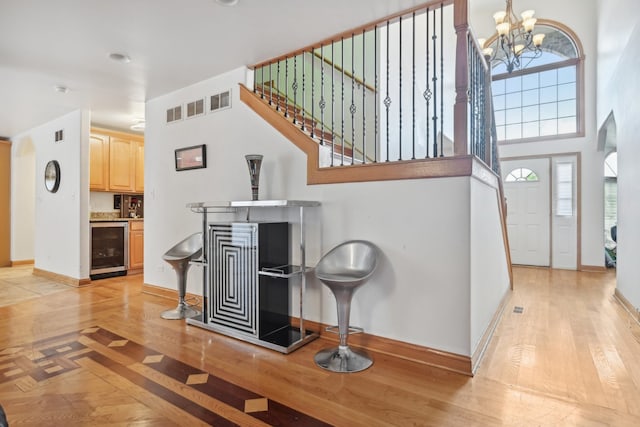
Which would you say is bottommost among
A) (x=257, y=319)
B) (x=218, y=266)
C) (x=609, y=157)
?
(x=257, y=319)

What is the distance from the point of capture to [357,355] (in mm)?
2502

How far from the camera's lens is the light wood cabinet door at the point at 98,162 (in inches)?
218

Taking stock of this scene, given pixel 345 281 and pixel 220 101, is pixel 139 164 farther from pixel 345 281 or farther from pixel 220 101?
pixel 345 281

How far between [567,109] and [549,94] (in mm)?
477

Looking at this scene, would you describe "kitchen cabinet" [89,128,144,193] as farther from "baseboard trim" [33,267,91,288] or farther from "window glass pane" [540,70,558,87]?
"window glass pane" [540,70,558,87]

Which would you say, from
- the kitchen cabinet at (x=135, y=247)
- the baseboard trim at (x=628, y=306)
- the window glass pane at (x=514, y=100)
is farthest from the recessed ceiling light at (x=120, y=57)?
the window glass pane at (x=514, y=100)

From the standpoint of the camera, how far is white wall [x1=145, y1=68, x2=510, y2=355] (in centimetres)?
234

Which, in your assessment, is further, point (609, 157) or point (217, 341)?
point (609, 157)

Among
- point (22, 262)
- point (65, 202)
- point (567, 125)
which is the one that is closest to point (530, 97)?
point (567, 125)

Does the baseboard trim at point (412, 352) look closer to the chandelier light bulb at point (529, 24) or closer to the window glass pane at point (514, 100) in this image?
the chandelier light bulb at point (529, 24)

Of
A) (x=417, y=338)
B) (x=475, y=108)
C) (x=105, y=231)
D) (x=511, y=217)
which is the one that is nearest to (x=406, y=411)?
(x=417, y=338)

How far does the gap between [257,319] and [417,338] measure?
125 cm

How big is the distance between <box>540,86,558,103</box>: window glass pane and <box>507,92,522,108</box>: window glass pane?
374mm

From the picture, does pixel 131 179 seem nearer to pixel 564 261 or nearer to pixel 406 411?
pixel 406 411
